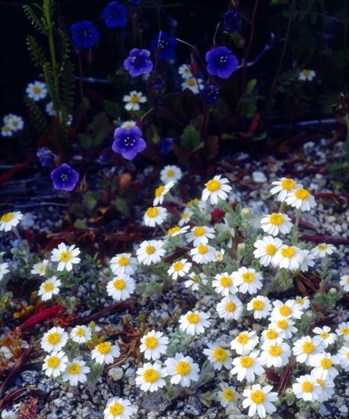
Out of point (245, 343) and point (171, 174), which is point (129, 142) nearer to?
point (171, 174)

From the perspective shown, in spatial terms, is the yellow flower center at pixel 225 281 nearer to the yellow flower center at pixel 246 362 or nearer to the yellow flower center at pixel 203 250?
the yellow flower center at pixel 203 250

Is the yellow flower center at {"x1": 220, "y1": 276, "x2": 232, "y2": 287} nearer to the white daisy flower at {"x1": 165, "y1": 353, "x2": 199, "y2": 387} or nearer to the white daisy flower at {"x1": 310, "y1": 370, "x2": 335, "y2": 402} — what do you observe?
the white daisy flower at {"x1": 165, "y1": 353, "x2": 199, "y2": 387}

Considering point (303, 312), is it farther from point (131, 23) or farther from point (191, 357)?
point (131, 23)

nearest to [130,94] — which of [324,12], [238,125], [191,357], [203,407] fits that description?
[238,125]

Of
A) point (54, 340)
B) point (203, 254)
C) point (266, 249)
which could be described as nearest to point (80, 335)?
point (54, 340)

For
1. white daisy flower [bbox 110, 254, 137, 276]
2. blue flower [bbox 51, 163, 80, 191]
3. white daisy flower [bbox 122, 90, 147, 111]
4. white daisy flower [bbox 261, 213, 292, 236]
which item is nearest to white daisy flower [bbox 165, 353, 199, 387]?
white daisy flower [bbox 110, 254, 137, 276]

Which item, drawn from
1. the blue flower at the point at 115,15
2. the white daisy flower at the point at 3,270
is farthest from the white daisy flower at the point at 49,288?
the blue flower at the point at 115,15
